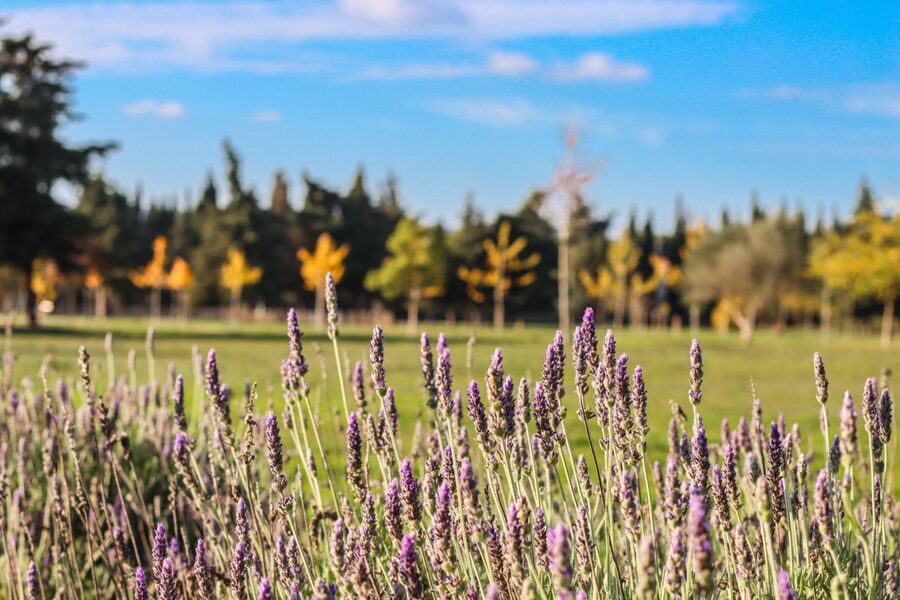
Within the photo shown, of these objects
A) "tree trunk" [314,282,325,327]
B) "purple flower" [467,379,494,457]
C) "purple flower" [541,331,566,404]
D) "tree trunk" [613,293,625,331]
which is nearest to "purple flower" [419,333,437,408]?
"purple flower" [467,379,494,457]

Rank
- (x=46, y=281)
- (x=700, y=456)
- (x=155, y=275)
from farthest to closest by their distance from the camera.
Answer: (x=46, y=281)
(x=155, y=275)
(x=700, y=456)

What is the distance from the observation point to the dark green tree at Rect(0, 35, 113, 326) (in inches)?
1369

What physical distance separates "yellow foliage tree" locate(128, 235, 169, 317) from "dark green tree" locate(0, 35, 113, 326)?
76.6 ft

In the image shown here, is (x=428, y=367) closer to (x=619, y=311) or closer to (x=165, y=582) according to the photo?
(x=165, y=582)

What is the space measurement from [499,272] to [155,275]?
24.9 metres

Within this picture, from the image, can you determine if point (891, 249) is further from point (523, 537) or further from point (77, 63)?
point (523, 537)

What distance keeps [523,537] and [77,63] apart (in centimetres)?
4278

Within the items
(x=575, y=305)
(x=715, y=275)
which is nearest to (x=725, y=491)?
(x=715, y=275)

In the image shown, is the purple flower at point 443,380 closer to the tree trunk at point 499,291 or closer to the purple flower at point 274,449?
the purple flower at point 274,449

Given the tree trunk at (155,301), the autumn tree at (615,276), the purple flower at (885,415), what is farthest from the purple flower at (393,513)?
the tree trunk at (155,301)

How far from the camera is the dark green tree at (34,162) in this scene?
34.8 m

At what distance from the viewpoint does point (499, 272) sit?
201 ft

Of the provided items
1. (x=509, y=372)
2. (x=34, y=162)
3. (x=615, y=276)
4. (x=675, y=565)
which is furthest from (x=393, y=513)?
(x=615, y=276)

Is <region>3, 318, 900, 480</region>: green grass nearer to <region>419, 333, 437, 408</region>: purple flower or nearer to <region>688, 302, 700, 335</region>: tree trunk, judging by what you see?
Answer: <region>419, 333, 437, 408</region>: purple flower
